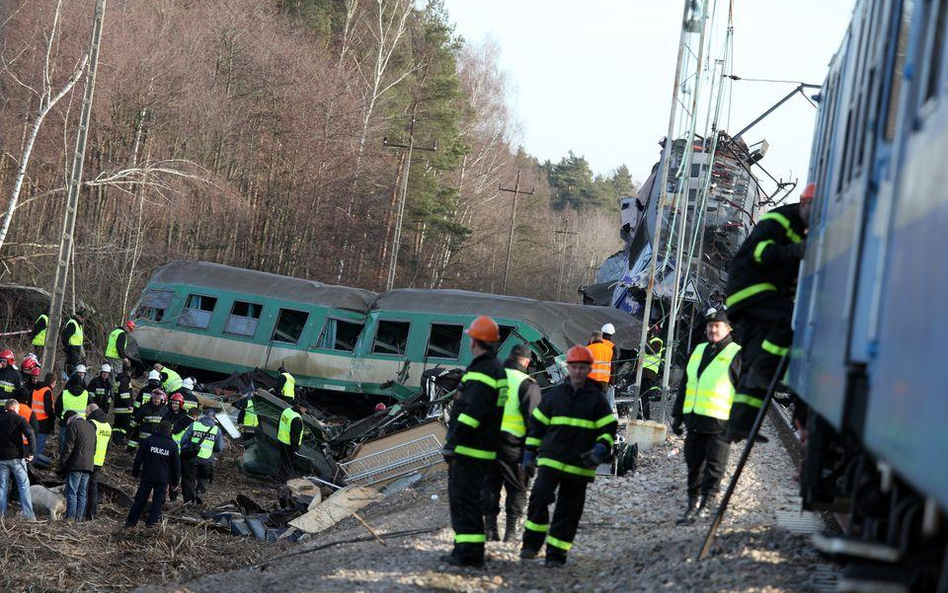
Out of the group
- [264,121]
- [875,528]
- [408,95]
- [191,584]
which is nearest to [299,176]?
[264,121]

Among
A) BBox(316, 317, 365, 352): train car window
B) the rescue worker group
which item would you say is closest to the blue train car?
the rescue worker group

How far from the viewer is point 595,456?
8.43 metres

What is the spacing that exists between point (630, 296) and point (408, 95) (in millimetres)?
30116

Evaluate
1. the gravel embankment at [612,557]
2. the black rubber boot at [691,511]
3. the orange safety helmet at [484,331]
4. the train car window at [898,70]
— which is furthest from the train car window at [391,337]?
the train car window at [898,70]

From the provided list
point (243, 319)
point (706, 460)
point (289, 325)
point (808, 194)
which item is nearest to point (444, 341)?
point (289, 325)

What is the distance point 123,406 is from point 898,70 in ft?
58.9

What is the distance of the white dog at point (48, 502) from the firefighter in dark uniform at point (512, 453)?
24.8 ft

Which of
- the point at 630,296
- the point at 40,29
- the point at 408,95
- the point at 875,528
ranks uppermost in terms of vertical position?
the point at 408,95

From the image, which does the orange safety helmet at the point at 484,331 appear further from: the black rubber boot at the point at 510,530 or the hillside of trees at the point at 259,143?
the hillside of trees at the point at 259,143

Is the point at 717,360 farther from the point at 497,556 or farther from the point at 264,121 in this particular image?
the point at 264,121

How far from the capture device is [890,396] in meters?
3.39

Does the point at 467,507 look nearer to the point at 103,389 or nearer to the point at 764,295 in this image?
the point at 764,295

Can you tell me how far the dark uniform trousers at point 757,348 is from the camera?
7.61m

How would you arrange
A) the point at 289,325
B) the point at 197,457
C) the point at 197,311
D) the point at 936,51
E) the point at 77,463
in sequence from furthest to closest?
the point at 197,311 < the point at 289,325 < the point at 197,457 < the point at 77,463 < the point at 936,51
